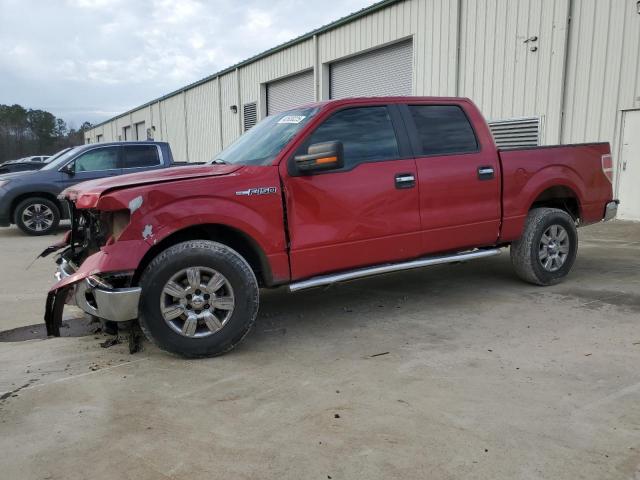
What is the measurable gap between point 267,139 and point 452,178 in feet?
5.66

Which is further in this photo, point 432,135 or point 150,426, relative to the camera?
point 432,135

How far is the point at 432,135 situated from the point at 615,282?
9.22 ft

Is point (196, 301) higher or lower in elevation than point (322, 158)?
lower

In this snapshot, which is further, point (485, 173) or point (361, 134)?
point (485, 173)

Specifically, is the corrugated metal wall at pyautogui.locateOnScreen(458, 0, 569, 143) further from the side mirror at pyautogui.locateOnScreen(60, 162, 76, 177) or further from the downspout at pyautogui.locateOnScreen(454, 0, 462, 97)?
the side mirror at pyautogui.locateOnScreen(60, 162, 76, 177)

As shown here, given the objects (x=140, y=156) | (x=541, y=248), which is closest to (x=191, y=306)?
(x=541, y=248)

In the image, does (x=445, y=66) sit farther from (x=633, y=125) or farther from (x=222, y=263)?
(x=222, y=263)

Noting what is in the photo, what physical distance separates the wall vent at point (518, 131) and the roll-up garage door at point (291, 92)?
7795 millimetres

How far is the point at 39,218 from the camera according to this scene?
426 inches


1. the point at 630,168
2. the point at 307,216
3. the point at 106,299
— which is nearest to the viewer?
the point at 106,299

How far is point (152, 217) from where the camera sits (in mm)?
3674

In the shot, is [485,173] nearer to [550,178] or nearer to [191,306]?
[550,178]

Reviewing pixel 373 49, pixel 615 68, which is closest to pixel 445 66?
pixel 373 49

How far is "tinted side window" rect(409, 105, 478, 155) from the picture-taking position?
16.0ft
